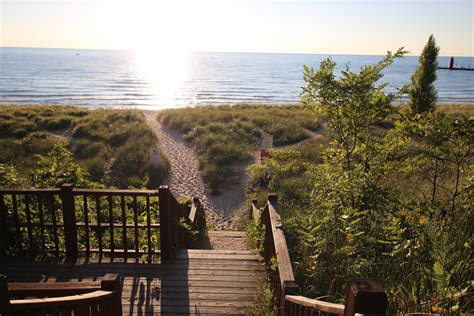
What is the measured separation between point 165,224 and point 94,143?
14.4 metres

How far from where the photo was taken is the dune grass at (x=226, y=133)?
17.3 metres

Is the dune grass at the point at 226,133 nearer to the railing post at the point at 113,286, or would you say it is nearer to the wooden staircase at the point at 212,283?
the wooden staircase at the point at 212,283

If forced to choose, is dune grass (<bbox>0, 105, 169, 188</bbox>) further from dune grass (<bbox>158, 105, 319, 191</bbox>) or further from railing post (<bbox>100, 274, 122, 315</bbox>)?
railing post (<bbox>100, 274, 122, 315</bbox>)

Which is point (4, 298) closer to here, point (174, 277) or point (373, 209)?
point (174, 277)

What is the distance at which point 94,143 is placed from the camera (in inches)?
738

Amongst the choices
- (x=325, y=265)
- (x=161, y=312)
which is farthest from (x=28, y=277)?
(x=325, y=265)

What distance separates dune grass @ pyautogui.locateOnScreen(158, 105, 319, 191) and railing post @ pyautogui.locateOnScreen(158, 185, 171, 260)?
8.94 metres

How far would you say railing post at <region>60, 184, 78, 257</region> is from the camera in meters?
5.61

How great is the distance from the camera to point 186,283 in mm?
5312

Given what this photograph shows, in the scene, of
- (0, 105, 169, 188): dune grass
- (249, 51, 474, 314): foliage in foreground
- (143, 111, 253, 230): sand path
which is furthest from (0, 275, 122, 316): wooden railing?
(143, 111, 253, 230): sand path

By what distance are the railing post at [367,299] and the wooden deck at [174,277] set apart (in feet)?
10.1

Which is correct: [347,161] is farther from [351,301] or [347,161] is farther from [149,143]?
[149,143]

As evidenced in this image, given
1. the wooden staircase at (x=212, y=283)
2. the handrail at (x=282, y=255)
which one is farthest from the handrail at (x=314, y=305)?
the wooden staircase at (x=212, y=283)

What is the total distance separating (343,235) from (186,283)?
245 cm
